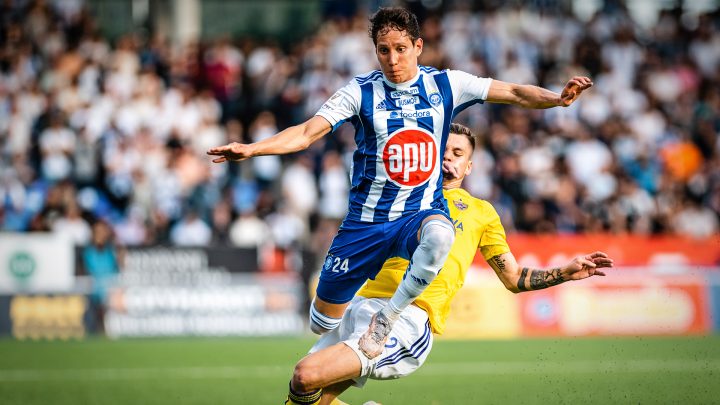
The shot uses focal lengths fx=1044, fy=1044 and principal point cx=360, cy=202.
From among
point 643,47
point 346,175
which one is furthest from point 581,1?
point 346,175

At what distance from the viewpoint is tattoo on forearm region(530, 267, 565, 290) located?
750cm

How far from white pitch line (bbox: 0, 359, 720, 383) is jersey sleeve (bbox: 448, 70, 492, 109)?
5872 millimetres

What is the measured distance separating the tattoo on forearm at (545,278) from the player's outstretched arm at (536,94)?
47.0 inches

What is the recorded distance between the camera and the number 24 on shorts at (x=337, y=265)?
297 inches

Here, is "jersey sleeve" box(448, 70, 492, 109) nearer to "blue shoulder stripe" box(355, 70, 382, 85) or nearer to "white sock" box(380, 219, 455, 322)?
"blue shoulder stripe" box(355, 70, 382, 85)

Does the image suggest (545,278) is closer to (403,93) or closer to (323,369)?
(403,93)

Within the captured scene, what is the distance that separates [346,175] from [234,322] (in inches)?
132

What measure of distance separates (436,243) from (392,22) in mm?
1646

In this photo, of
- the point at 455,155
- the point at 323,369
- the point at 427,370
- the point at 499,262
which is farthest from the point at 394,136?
the point at 427,370

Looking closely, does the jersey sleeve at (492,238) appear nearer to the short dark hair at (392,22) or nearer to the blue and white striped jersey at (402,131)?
the blue and white striped jersey at (402,131)

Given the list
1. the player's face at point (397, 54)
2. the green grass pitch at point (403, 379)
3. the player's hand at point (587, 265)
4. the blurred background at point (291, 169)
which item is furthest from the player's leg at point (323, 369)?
the blurred background at point (291, 169)

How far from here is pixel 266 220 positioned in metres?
18.7

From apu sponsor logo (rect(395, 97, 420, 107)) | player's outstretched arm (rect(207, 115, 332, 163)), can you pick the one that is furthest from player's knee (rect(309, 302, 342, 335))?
apu sponsor logo (rect(395, 97, 420, 107))

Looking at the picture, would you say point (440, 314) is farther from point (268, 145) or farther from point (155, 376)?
point (155, 376)
